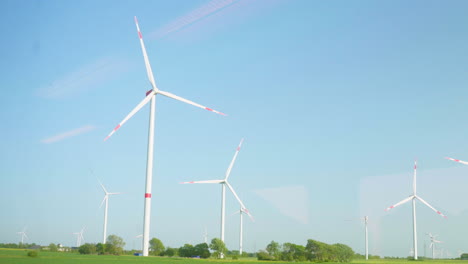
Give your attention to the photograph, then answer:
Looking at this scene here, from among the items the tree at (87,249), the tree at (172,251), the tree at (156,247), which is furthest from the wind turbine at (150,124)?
the tree at (156,247)

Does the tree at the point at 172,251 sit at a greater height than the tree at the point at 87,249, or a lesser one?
lesser

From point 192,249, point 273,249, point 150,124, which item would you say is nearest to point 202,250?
point 192,249

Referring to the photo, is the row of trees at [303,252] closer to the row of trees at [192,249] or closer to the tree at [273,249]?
the tree at [273,249]

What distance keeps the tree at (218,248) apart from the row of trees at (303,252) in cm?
764

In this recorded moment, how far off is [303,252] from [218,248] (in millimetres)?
17973

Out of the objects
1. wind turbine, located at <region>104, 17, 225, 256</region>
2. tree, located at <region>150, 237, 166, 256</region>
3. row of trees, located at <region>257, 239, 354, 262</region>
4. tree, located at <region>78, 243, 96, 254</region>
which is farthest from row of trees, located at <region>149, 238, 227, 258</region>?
wind turbine, located at <region>104, 17, 225, 256</region>

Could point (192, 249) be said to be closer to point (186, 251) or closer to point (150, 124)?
point (186, 251)

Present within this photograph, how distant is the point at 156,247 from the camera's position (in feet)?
418

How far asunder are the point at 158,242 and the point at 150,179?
6620cm

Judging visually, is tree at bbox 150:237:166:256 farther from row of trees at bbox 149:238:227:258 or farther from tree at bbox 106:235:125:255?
tree at bbox 106:235:125:255

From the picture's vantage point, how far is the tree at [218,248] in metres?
97.3

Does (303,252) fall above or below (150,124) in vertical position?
below

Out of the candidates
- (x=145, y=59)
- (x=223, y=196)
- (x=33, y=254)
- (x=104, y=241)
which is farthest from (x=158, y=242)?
(x=145, y=59)

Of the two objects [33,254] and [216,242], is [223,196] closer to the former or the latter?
[216,242]
